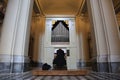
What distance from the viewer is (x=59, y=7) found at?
12.1m

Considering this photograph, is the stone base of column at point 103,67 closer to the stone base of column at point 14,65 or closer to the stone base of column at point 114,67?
the stone base of column at point 114,67

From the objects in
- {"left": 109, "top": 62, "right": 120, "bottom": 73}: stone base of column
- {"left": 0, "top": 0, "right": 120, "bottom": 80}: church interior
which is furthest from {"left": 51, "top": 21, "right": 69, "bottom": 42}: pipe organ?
{"left": 109, "top": 62, "right": 120, "bottom": 73}: stone base of column

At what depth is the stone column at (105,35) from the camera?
5.37m

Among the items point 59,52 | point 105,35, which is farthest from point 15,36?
point 105,35

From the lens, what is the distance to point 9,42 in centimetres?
567

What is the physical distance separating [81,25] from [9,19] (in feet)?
27.4

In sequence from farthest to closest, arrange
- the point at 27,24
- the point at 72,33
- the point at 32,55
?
the point at 72,33 < the point at 32,55 < the point at 27,24

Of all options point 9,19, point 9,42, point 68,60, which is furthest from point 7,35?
point 68,60

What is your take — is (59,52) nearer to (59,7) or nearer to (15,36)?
(15,36)

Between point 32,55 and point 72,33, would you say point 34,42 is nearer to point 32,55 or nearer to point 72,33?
point 32,55

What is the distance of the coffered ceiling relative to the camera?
1107 cm

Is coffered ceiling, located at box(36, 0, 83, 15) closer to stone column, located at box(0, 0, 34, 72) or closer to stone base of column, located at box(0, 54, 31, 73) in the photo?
stone column, located at box(0, 0, 34, 72)

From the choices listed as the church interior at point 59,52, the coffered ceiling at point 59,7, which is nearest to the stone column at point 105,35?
the church interior at point 59,52

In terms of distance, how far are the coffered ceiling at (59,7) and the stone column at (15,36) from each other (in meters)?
4.86
